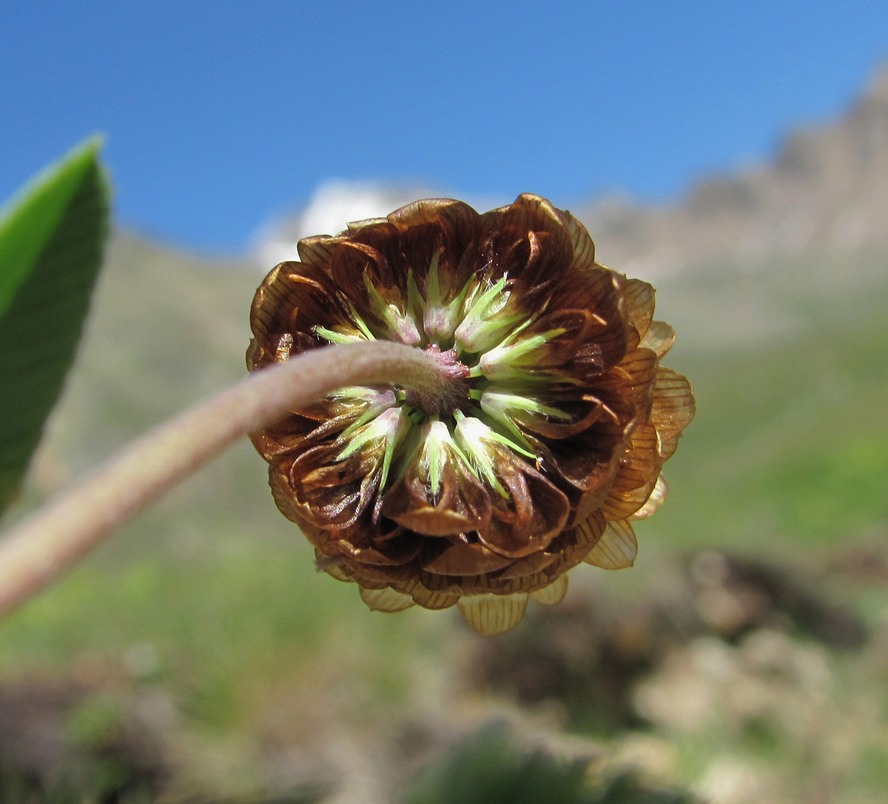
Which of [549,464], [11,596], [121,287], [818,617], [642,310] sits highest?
[121,287]

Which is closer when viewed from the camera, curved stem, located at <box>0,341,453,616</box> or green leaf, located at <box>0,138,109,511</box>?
curved stem, located at <box>0,341,453,616</box>

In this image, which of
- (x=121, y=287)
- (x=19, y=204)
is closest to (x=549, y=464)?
(x=19, y=204)

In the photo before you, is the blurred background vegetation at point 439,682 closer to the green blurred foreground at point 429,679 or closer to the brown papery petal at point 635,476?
the green blurred foreground at point 429,679

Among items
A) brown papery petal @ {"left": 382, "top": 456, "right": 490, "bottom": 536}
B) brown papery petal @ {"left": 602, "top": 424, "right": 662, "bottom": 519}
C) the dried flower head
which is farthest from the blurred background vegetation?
brown papery petal @ {"left": 602, "top": 424, "right": 662, "bottom": 519}

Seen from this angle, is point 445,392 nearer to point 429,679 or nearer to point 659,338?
point 659,338

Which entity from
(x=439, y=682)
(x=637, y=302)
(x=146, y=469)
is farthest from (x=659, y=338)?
(x=439, y=682)

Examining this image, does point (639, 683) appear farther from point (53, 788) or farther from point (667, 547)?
point (53, 788)

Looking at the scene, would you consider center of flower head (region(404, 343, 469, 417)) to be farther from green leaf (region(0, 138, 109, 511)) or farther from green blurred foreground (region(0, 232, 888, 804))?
green blurred foreground (region(0, 232, 888, 804))
